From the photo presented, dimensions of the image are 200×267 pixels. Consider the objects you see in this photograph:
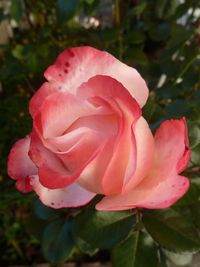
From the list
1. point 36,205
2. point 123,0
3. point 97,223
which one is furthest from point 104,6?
point 97,223

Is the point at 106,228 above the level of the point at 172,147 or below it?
below

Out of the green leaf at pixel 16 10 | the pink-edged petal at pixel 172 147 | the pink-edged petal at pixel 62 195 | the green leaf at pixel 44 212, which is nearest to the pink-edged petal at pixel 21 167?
the pink-edged petal at pixel 62 195

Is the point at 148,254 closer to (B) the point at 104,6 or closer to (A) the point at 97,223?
Answer: (A) the point at 97,223

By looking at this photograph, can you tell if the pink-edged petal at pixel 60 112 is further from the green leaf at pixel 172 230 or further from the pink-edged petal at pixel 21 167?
the green leaf at pixel 172 230

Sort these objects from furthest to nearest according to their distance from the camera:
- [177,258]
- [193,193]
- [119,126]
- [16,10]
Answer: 1. [16,10]
2. [177,258]
3. [193,193]
4. [119,126]

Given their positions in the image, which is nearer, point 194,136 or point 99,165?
point 99,165

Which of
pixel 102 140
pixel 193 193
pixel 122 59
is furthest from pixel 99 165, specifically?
pixel 122 59

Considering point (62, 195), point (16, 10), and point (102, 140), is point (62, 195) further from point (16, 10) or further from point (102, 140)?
point (16, 10)
